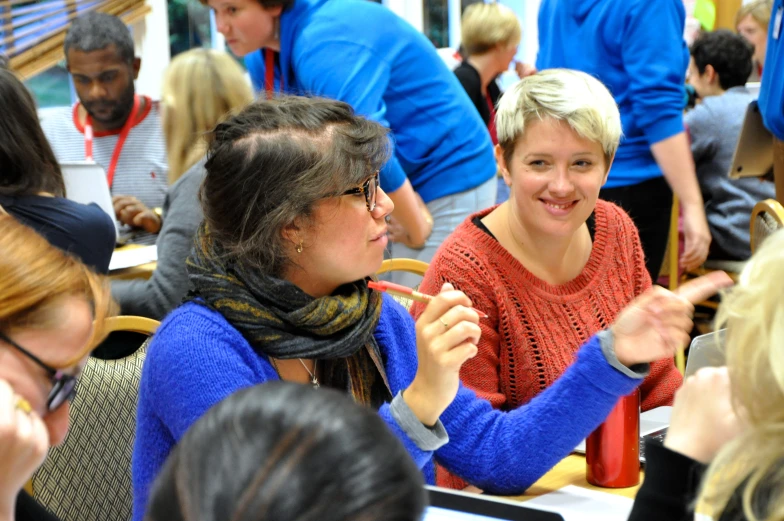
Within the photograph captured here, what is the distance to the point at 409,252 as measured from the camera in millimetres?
2873

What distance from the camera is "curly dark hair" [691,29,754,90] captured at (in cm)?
457

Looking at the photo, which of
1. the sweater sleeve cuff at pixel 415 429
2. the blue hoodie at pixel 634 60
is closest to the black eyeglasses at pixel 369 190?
the sweater sleeve cuff at pixel 415 429

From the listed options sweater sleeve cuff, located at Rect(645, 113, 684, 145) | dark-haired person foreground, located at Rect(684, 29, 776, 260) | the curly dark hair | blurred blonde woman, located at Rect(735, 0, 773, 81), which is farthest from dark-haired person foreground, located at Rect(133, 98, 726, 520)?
blurred blonde woman, located at Rect(735, 0, 773, 81)

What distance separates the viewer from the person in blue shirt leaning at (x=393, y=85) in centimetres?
254

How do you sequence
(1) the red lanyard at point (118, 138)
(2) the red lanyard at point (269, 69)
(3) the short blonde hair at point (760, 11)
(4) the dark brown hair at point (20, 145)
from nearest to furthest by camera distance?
1. (4) the dark brown hair at point (20, 145)
2. (2) the red lanyard at point (269, 69)
3. (1) the red lanyard at point (118, 138)
4. (3) the short blonde hair at point (760, 11)

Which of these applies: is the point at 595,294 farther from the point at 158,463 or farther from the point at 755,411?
the point at 755,411

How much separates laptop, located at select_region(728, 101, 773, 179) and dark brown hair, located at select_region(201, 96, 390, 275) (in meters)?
2.38

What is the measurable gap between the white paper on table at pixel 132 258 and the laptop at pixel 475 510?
194 cm

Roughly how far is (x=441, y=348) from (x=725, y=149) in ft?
10.6

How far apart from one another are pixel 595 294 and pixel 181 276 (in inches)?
41.5

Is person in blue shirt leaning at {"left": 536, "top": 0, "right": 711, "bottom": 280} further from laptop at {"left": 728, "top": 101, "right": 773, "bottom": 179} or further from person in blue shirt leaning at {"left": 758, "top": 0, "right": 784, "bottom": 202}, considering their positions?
laptop at {"left": 728, "top": 101, "right": 773, "bottom": 179}

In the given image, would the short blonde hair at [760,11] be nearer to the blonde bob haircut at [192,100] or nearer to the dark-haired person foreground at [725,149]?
the dark-haired person foreground at [725,149]

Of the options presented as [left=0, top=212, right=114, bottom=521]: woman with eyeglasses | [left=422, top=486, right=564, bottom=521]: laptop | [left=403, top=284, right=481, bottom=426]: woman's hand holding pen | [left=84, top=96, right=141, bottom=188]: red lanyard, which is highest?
[left=0, top=212, right=114, bottom=521]: woman with eyeglasses

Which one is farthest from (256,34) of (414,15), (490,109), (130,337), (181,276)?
(414,15)
